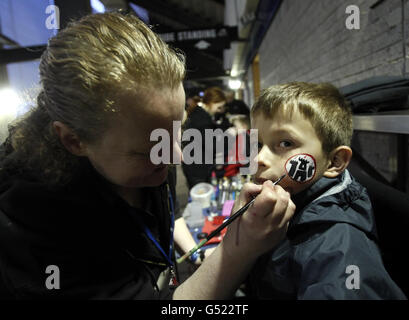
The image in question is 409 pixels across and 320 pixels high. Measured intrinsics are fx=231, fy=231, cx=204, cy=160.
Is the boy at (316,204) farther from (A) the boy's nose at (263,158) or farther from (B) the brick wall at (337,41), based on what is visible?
(B) the brick wall at (337,41)

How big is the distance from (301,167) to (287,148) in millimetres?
80

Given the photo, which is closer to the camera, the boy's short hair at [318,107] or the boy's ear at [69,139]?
the boy's ear at [69,139]

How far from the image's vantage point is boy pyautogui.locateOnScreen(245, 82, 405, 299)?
588mm

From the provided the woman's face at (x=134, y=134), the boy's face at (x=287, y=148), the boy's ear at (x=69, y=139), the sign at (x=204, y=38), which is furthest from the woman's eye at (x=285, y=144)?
the sign at (x=204, y=38)

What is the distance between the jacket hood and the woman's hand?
A: 17cm

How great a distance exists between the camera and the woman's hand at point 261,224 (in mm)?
544

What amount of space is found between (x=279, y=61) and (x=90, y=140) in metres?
3.61

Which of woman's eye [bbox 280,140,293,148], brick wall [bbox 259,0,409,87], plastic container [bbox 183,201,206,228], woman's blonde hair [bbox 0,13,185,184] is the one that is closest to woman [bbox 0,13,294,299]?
woman's blonde hair [bbox 0,13,185,184]

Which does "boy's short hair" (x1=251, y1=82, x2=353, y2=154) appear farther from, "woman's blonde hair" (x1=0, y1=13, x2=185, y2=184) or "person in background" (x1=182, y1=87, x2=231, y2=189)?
"person in background" (x1=182, y1=87, x2=231, y2=189)

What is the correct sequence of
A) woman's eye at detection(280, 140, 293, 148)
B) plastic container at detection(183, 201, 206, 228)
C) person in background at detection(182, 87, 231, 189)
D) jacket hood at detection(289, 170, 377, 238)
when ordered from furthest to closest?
person in background at detection(182, 87, 231, 189) < plastic container at detection(183, 201, 206, 228) < woman's eye at detection(280, 140, 293, 148) < jacket hood at detection(289, 170, 377, 238)
